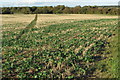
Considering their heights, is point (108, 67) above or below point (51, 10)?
below

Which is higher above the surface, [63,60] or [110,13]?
[110,13]

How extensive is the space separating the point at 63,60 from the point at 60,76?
1.98 m

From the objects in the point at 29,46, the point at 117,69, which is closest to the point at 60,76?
the point at 117,69

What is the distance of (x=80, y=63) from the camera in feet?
30.7

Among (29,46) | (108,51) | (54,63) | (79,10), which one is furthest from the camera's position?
(79,10)

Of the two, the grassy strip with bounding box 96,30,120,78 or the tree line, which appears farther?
the tree line

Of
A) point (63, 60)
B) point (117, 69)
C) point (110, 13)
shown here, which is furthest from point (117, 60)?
point (110, 13)

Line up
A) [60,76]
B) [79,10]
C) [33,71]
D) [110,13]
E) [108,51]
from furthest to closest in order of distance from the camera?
[79,10]
[110,13]
[108,51]
[33,71]
[60,76]

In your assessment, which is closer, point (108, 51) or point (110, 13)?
point (108, 51)

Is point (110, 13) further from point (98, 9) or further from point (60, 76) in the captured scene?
point (60, 76)

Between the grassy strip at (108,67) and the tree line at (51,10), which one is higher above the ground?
the tree line at (51,10)

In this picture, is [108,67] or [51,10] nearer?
[108,67]

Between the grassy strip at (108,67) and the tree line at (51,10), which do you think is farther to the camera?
the tree line at (51,10)

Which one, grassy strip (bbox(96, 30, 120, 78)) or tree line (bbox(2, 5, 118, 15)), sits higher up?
tree line (bbox(2, 5, 118, 15))
